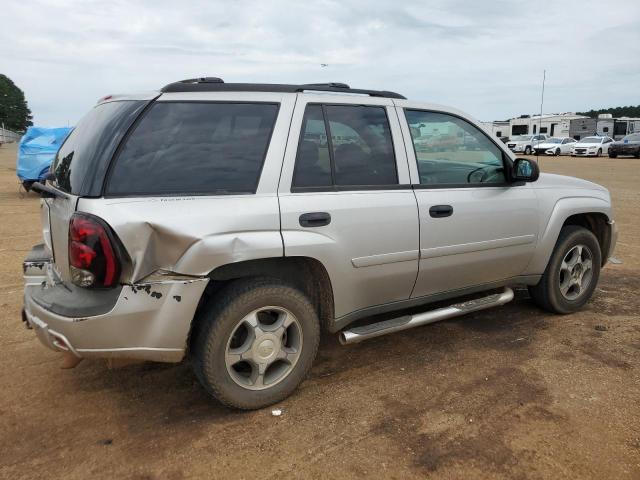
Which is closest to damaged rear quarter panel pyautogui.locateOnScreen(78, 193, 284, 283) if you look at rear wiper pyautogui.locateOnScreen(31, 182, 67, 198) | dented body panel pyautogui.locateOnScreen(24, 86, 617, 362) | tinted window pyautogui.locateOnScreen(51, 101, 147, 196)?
dented body panel pyautogui.locateOnScreen(24, 86, 617, 362)

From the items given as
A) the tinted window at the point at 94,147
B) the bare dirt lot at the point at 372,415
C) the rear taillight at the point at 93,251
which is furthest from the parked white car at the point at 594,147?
the rear taillight at the point at 93,251

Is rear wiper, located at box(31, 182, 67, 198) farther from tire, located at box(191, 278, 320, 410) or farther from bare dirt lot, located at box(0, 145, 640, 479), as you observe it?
bare dirt lot, located at box(0, 145, 640, 479)

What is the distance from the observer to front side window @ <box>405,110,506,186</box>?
3.59 m

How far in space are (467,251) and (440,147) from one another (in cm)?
75

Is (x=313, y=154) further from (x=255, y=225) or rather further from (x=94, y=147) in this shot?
(x=94, y=147)

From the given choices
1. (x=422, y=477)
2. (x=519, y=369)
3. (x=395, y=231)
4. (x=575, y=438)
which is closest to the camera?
(x=422, y=477)

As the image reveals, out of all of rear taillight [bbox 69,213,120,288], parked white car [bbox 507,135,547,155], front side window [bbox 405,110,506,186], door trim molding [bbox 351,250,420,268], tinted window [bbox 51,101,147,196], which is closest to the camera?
rear taillight [bbox 69,213,120,288]

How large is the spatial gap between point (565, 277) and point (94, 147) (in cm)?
380

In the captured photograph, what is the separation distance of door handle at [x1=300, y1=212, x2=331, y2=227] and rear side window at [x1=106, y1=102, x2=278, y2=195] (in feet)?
1.06

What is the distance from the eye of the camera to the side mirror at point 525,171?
3.93 metres

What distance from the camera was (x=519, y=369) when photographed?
3.57 meters

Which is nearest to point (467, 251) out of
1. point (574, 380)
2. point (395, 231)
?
point (395, 231)

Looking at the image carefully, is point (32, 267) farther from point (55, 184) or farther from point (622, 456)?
point (622, 456)

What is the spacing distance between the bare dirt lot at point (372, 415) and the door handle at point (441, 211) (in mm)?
1027
